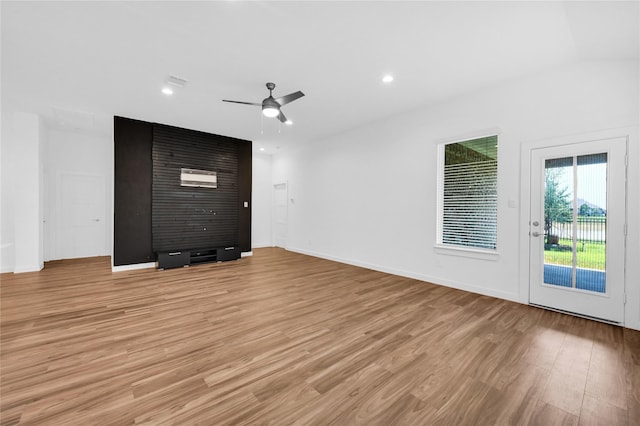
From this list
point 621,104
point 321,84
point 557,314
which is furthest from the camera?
point 321,84

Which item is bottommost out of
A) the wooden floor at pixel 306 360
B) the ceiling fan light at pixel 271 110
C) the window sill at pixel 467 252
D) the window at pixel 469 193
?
A: the wooden floor at pixel 306 360

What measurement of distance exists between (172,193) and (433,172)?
557 cm

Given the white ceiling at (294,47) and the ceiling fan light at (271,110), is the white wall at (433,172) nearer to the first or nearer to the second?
the white ceiling at (294,47)

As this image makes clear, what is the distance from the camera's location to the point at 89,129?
6191 millimetres

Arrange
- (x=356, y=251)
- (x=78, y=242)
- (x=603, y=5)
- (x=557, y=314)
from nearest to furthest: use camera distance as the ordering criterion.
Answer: (x=603, y=5)
(x=557, y=314)
(x=356, y=251)
(x=78, y=242)

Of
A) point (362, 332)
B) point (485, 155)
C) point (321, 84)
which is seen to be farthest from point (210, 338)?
point (485, 155)

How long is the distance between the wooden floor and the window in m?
0.98

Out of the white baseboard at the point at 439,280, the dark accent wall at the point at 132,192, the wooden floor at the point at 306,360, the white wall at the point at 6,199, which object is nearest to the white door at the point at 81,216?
the white wall at the point at 6,199

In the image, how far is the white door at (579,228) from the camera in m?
2.93

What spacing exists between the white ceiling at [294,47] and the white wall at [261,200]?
13.6ft

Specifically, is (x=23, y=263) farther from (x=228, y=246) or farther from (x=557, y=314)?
(x=557, y=314)

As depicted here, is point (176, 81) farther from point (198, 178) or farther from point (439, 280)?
point (439, 280)

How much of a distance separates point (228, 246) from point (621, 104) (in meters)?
7.20

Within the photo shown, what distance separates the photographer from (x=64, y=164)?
6348 millimetres
